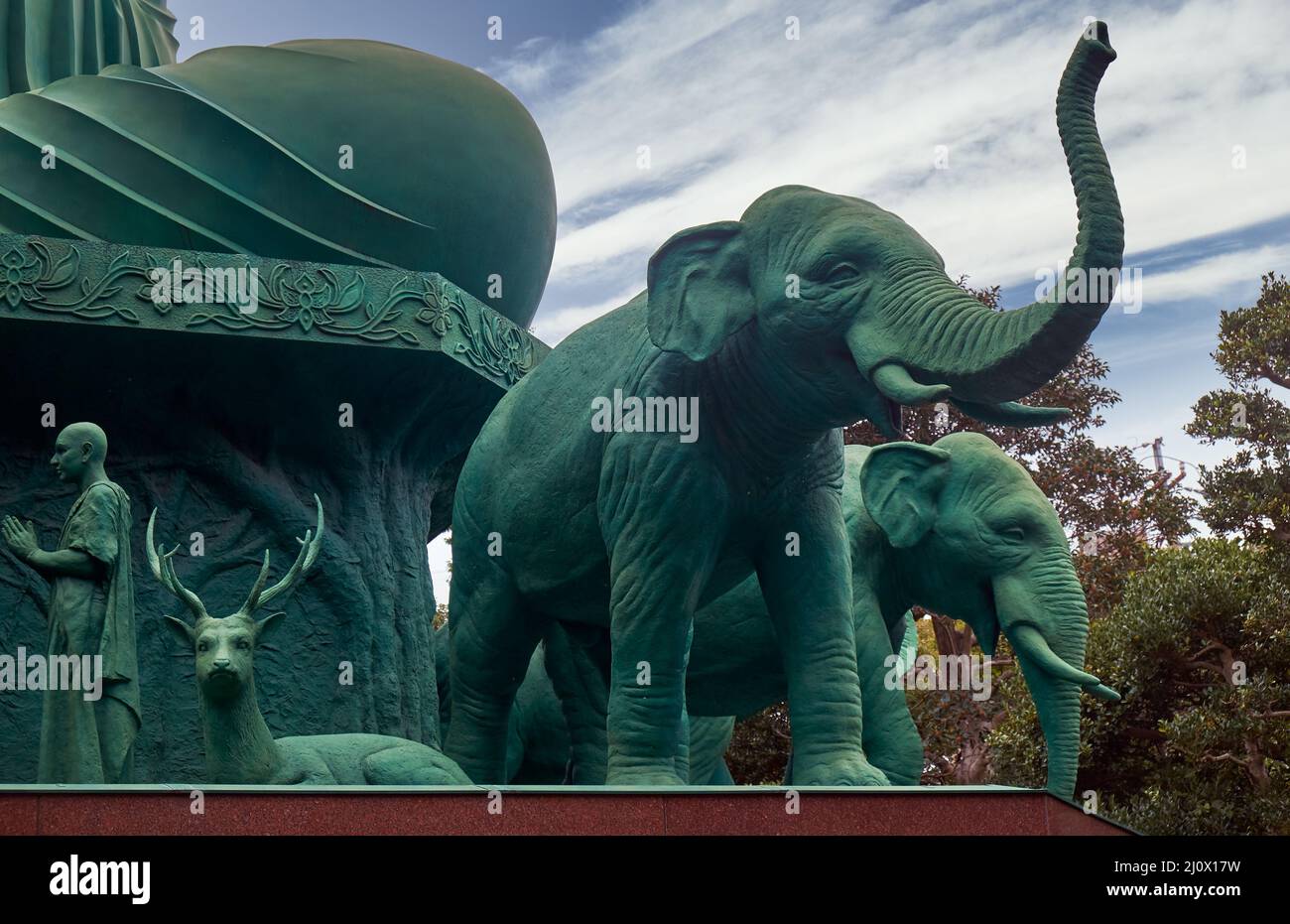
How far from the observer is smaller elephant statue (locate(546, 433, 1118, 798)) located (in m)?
8.26

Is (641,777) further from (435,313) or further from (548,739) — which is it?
(435,313)

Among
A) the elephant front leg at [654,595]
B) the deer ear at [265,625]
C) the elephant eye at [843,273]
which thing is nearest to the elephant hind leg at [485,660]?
the deer ear at [265,625]

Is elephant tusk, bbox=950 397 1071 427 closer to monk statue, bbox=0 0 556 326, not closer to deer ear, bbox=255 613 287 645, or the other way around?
deer ear, bbox=255 613 287 645

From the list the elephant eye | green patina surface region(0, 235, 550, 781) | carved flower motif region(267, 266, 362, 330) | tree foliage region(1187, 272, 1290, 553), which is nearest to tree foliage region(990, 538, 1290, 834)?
tree foliage region(1187, 272, 1290, 553)

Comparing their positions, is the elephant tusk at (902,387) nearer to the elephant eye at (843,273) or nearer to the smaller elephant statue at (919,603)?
the elephant eye at (843,273)

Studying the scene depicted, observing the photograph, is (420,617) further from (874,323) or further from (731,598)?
(874,323)

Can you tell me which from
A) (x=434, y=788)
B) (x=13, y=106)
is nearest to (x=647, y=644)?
(x=434, y=788)

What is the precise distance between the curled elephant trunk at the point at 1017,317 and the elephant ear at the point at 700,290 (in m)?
0.71

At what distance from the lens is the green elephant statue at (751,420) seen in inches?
270

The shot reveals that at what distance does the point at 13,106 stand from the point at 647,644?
6506 millimetres

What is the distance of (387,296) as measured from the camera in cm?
1116

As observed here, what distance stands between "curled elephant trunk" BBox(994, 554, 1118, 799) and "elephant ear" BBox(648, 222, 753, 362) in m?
2.09

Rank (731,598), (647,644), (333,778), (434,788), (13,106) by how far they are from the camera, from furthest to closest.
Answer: (13,106), (731,598), (333,778), (647,644), (434,788)

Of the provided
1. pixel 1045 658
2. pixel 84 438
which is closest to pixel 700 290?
pixel 1045 658
